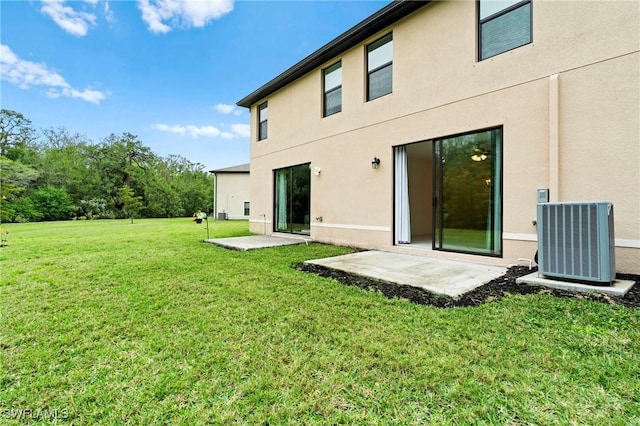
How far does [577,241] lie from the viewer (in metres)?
3.50

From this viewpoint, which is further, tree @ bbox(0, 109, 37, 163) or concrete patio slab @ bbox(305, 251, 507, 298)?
tree @ bbox(0, 109, 37, 163)

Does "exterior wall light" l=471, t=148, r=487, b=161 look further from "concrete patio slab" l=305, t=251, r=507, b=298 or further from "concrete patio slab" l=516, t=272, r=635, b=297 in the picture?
"concrete patio slab" l=516, t=272, r=635, b=297

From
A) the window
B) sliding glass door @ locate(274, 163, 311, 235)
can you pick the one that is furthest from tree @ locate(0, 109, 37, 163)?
sliding glass door @ locate(274, 163, 311, 235)

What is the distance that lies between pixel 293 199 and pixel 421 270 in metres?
5.75

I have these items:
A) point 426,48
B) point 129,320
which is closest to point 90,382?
point 129,320

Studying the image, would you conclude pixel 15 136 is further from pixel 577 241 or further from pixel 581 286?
pixel 581 286

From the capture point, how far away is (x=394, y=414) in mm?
1649

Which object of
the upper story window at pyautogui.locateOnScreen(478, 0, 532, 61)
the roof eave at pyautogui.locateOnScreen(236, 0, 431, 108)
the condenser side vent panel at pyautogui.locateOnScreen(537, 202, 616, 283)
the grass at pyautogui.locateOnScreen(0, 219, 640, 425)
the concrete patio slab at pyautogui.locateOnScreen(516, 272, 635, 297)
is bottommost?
the grass at pyautogui.locateOnScreen(0, 219, 640, 425)

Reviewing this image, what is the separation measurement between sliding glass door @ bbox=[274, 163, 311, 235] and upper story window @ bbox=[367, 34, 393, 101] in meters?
3.06

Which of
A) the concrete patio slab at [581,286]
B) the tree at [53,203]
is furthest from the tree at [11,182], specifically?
the concrete patio slab at [581,286]

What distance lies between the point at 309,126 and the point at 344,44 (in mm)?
2455

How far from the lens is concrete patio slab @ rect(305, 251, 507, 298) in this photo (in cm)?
389

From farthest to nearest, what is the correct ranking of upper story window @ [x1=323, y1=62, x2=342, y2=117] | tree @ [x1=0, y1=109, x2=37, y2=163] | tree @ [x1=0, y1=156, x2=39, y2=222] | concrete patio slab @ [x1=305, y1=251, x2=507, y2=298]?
tree @ [x1=0, y1=109, x2=37, y2=163], tree @ [x1=0, y1=156, x2=39, y2=222], upper story window @ [x1=323, y1=62, x2=342, y2=117], concrete patio slab @ [x1=305, y1=251, x2=507, y2=298]

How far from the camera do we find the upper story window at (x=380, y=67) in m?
6.72
